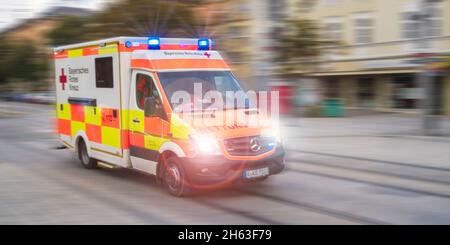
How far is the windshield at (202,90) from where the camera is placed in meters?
8.59

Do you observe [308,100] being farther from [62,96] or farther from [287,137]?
[62,96]

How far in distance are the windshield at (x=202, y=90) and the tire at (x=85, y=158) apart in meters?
3.37

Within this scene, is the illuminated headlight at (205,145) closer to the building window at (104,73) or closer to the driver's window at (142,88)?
the driver's window at (142,88)

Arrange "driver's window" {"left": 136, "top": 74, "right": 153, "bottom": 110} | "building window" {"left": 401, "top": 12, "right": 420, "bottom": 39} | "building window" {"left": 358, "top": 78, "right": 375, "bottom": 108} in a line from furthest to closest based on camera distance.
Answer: "building window" {"left": 358, "top": 78, "right": 375, "bottom": 108} → "building window" {"left": 401, "top": 12, "right": 420, "bottom": 39} → "driver's window" {"left": 136, "top": 74, "right": 153, "bottom": 110}

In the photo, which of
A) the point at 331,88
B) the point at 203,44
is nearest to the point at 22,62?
the point at 331,88

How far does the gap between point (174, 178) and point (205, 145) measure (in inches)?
33.1

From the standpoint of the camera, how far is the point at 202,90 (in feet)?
29.4

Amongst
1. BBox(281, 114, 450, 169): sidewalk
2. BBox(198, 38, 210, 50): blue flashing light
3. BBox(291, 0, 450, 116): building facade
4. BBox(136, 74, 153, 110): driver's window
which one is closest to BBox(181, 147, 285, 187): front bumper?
BBox(136, 74, 153, 110): driver's window

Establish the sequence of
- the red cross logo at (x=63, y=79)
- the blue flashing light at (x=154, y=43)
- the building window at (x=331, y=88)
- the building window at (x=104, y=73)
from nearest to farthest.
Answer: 1. the blue flashing light at (x=154, y=43)
2. the building window at (x=104, y=73)
3. the red cross logo at (x=63, y=79)
4. the building window at (x=331, y=88)

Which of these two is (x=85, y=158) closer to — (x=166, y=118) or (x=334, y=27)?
(x=166, y=118)

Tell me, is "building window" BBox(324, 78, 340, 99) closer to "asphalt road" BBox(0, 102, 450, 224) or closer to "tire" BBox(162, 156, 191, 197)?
"asphalt road" BBox(0, 102, 450, 224)

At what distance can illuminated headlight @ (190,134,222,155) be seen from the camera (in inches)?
308

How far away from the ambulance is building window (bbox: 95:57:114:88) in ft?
0.06

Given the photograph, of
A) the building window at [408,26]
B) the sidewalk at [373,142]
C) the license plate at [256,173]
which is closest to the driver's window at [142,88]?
the license plate at [256,173]
